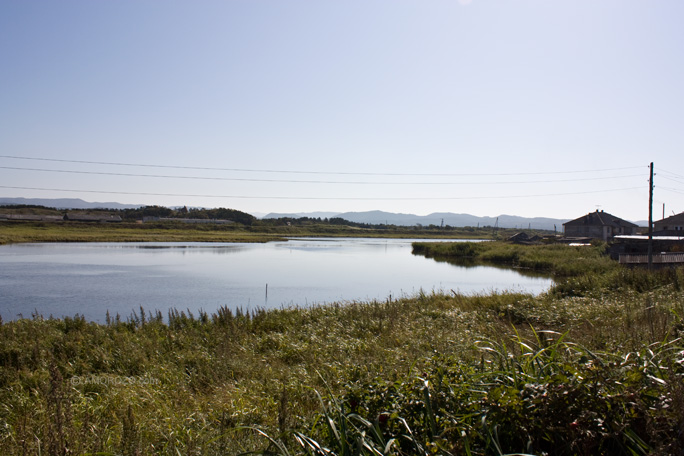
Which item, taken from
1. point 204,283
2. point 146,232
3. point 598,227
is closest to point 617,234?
point 598,227

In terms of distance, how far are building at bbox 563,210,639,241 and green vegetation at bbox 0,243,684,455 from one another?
2553 inches

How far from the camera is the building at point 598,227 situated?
73250mm

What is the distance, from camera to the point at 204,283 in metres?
27.9

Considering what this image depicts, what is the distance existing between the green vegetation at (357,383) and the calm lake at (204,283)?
6547 mm

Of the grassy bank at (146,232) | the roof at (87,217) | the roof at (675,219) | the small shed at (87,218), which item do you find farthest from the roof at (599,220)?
the roof at (87,217)

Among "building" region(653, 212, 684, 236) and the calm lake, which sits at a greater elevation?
"building" region(653, 212, 684, 236)

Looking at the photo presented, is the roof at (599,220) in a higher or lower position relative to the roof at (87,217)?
higher

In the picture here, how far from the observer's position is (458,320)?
40.4ft

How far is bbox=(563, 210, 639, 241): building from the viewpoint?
73250 mm

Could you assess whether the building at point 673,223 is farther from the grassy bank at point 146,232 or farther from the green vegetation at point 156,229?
the grassy bank at point 146,232

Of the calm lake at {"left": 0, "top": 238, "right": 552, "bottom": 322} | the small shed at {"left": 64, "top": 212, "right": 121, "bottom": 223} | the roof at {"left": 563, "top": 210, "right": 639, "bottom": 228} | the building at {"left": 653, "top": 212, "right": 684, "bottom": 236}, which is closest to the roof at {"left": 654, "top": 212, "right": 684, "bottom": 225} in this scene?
the building at {"left": 653, "top": 212, "right": 684, "bottom": 236}

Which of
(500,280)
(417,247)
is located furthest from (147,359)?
(417,247)

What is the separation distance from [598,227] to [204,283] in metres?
66.7

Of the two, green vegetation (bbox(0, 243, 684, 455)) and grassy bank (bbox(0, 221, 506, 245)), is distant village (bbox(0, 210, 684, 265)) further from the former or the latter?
green vegetation (bbox(0, 243, 684, 455))
